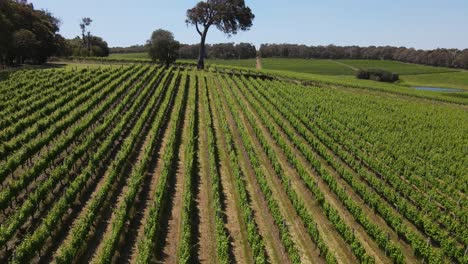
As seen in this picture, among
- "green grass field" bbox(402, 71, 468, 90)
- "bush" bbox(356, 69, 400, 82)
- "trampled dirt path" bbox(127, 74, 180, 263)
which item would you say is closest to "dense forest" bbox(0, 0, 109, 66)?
"trampled dirt path" bbox(127, 74, 180, 263)

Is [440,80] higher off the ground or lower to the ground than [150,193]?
higher

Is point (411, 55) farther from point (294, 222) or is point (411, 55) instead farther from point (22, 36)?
point (294, 222)

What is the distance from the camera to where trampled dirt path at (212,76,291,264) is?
1953 cm

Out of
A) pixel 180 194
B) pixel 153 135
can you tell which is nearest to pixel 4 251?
pixel 180 194

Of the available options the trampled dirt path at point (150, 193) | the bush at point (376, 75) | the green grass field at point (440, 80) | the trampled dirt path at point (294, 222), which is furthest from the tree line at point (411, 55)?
the trampled dirt path at point (150, 193)

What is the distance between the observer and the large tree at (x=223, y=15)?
79.4 meters

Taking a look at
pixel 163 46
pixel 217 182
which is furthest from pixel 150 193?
pixel 163 46

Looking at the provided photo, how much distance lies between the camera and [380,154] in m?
34.5

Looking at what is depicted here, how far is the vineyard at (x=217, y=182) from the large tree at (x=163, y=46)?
3838cm

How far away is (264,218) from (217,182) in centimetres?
434

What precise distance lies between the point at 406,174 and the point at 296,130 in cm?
1352

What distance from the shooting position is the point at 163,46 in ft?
Answer: 283

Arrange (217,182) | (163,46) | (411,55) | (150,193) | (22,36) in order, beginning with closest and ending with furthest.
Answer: (150,193)
(217,182)
(22,36)
(163,46)
(411,55)

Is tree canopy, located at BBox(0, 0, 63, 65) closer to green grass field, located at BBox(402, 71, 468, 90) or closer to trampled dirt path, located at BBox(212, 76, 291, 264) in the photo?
trampled dirt path, located at BBox(212, 76, 291, 264)
